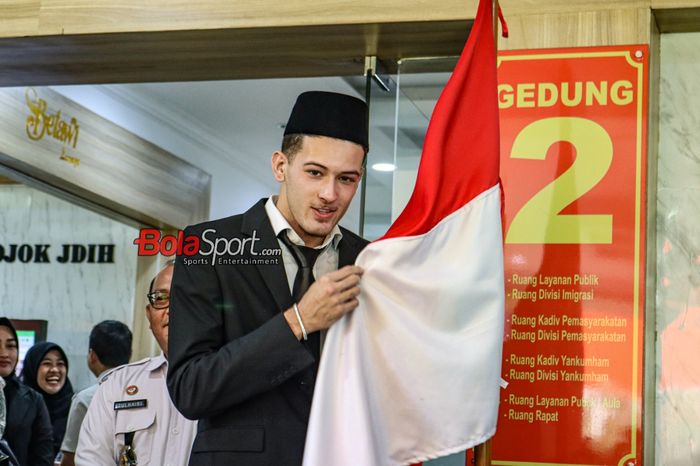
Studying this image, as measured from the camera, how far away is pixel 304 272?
2.15 meters

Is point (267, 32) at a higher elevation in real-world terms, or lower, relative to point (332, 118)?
higher

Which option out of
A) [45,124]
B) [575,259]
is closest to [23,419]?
[45,124]

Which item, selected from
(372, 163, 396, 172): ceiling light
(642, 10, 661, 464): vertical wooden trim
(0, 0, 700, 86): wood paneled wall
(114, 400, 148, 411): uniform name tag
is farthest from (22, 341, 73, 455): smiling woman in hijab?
(642, 10, 661, 464): vertical wooden trim

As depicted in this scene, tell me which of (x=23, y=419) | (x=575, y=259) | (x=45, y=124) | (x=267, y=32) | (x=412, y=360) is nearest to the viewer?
(x=412, y=360)

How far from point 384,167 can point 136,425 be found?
1009mm

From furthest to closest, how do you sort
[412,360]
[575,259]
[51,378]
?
[51,378]
[575,259]
[412,360]

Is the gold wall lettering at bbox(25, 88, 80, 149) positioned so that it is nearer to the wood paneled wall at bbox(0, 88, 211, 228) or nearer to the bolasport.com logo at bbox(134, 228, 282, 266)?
the wood paneled wall at bbox(0, 88, 211, 228)

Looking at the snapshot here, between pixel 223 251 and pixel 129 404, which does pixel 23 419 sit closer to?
pixel 129 404

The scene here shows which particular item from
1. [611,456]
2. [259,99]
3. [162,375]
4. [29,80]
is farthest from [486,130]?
[259,99]

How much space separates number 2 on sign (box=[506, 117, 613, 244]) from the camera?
272 centimetres

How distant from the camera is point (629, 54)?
109 inches

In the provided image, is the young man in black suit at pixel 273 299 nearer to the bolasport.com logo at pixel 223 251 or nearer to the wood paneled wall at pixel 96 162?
the bolasport.com logo at pixel 223 251

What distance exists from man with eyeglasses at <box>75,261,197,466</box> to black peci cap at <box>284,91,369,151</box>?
1177 millimetres

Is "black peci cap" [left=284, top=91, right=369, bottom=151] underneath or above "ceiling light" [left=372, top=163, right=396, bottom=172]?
underneath
